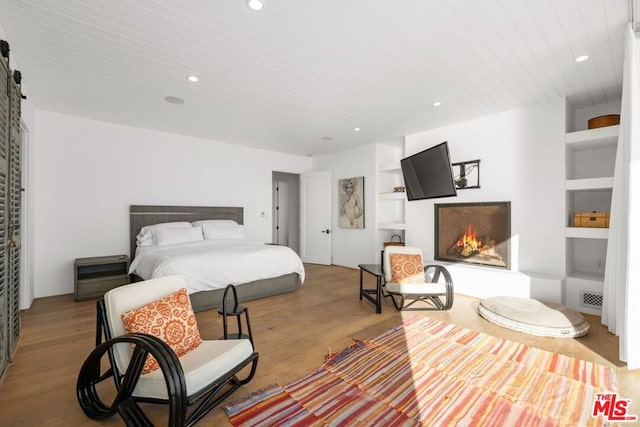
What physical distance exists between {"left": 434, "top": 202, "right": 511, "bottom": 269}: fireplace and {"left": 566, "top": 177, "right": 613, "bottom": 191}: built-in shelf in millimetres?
718

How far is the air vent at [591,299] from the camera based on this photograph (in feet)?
11.3

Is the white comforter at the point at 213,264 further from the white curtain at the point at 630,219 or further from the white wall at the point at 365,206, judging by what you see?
the white curtain at the point at 630,219

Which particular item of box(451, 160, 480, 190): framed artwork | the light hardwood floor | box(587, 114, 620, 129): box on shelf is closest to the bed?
the light hardwood floor

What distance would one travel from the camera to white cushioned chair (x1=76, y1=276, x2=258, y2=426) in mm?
1438

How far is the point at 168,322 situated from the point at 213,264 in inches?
70.9

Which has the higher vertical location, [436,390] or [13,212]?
[13,212]

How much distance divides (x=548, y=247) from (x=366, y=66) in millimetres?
3350

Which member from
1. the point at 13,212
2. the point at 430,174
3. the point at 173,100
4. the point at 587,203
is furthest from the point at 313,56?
the point at 587,203

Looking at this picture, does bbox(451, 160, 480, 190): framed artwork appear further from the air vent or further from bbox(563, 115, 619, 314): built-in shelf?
the air vent

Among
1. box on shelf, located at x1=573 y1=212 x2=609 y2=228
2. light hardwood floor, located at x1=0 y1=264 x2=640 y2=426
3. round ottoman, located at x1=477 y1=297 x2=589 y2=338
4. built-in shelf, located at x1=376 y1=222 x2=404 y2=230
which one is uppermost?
box on shelf, located at x1=573 y1=212 x2=609 y2=228

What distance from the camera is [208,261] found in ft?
11.7

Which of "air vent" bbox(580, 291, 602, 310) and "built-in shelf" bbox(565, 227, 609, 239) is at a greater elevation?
"built-in shelf" bbox(565, 227, 609, 239)

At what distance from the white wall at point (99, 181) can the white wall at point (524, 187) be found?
4707 millimetres

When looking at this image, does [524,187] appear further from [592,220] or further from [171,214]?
[171,214]
